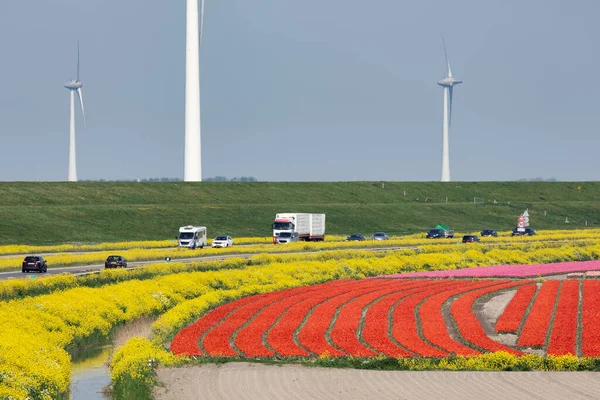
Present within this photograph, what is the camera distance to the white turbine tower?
150m

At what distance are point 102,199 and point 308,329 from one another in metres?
120

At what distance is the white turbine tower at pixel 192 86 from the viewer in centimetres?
14988

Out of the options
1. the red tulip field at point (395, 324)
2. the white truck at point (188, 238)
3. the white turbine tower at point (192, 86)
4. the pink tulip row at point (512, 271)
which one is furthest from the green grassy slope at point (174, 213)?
the red tulip field at point (395, 324)

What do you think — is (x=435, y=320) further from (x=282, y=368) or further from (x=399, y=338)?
(x=282, y=368)

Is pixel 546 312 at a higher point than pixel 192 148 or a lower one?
lower

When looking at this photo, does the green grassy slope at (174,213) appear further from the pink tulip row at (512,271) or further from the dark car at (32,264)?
the pink tulip row at (512,271)

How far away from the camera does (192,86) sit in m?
152

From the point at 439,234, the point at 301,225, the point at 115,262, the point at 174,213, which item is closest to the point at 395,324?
the point at 115,262

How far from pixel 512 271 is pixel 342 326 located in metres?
42.2

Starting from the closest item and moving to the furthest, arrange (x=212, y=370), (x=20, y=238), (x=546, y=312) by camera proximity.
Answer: (x=212, y=370) < (x=546, y=312) < (x=20, y=238)

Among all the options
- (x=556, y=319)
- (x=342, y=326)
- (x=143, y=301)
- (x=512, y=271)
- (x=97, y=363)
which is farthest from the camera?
(x=512, y=271)

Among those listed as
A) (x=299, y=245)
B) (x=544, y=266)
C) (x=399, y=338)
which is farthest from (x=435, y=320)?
(x=299, y=245)

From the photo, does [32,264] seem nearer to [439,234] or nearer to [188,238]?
[188,238]

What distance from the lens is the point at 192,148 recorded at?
505 ft
